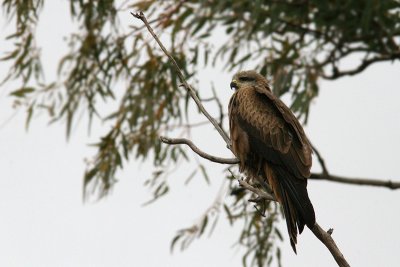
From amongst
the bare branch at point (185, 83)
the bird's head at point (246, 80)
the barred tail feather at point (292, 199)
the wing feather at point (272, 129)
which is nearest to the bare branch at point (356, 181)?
the bird's head at point (246, 80)

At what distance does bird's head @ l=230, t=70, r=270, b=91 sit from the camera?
5.43 meters

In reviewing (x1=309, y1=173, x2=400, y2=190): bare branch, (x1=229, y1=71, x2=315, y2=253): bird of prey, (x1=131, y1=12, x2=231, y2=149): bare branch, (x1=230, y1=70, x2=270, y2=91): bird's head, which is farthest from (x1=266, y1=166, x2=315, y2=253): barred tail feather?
(x1=309, y1=173, x2=400, y2=190): bare branch

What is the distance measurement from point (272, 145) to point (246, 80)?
736 mm

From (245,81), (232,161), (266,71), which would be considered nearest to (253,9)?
(266,71)

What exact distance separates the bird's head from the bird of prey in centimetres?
8

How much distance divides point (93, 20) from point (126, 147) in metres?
1.00

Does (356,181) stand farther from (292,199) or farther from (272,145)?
(292,199)

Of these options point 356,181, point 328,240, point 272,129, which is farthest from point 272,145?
point 356,181

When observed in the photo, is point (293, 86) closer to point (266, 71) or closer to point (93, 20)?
point (266, 71)

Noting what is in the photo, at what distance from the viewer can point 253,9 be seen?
6.75 meters

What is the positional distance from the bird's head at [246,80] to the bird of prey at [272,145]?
8 cm

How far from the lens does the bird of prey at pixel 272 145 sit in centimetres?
447

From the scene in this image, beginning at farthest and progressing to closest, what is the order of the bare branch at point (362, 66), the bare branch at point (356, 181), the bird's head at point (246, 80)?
1. the bare branch at point (362, 66)
2. the bare branch at point (356, 181)
3. the bird's head at point (246, 80)

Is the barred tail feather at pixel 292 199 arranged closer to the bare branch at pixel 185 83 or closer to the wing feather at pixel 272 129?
the wing feather at pixel 272 129
